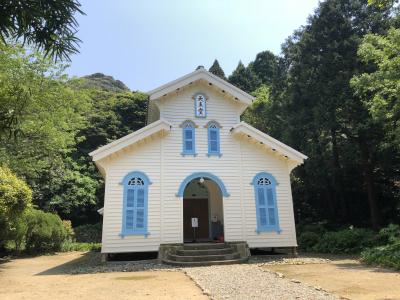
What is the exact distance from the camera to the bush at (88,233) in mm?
28406

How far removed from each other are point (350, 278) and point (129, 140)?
913 centimetres

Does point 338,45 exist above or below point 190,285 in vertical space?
above

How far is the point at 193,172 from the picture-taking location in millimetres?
14336

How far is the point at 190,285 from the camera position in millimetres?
8086

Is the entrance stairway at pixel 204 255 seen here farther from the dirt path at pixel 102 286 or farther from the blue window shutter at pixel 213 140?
the blue window shutter at pixel 213 140

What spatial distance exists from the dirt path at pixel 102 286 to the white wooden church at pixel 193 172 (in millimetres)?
2942

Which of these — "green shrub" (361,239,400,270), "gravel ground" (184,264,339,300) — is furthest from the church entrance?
"green shrub" (361,239,400,270)

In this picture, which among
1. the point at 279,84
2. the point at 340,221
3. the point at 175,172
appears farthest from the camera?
the point at 279,84

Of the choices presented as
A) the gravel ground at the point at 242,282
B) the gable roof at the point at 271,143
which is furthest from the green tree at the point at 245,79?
the gravel ground at the point at 242,282

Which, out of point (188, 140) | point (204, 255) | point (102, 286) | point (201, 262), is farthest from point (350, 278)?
point (188, 140)

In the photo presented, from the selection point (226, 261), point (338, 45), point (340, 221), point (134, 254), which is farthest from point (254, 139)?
point (340, 221)

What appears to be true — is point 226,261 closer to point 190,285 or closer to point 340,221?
point 190,285

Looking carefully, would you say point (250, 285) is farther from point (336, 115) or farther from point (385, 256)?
point (336, 115)

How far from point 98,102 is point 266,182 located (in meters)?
35.6
